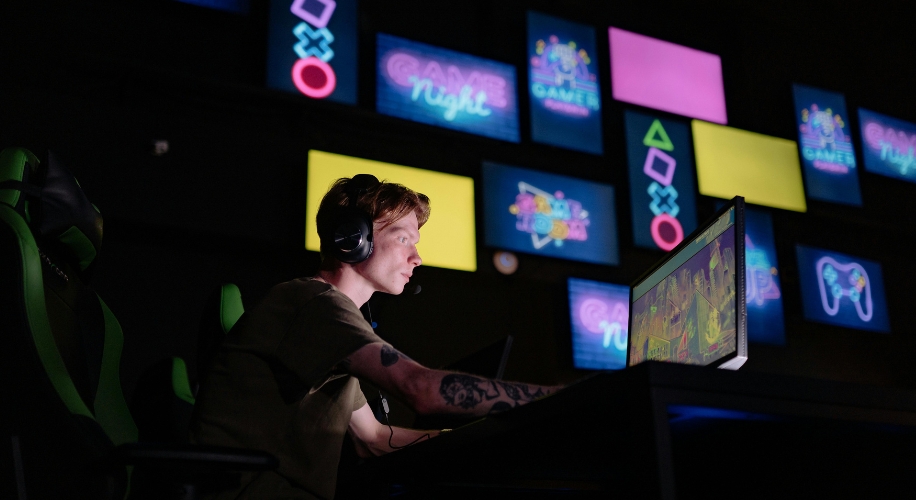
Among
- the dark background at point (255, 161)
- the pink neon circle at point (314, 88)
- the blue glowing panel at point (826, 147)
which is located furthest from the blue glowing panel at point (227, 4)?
the blue glowing panel at point (826, 147)

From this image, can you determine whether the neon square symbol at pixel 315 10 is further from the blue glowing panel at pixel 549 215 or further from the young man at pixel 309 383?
the young man at pixel 309 383

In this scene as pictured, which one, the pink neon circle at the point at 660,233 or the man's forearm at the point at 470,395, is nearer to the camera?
the man's forearm at the point at 470,395

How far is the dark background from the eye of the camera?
316 centimetres

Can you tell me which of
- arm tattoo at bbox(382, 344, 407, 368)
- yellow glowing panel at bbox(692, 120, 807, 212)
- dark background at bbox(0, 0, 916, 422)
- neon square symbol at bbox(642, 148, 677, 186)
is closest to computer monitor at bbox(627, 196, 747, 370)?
arm tattoo at bbox(382, 344, 407, 368)

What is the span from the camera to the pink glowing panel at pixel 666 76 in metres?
4.52

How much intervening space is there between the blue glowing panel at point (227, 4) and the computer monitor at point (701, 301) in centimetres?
258

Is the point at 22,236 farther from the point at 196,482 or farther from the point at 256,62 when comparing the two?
the point at 256,62

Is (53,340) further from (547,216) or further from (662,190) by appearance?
(662,190)

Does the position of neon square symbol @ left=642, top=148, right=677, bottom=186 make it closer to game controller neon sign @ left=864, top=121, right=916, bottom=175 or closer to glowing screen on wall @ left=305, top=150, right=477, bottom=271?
glowing screen on wall @ left=305, top=150, right=477, bottom=271

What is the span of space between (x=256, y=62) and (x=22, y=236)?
2529 mm

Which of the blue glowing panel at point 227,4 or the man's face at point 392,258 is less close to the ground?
the blue glowing panel at point 227,4

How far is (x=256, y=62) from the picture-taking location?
3.59 m

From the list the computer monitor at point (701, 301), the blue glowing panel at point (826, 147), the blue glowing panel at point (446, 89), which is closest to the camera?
the computer monitor at point (701, 301)

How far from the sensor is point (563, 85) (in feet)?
14.1
